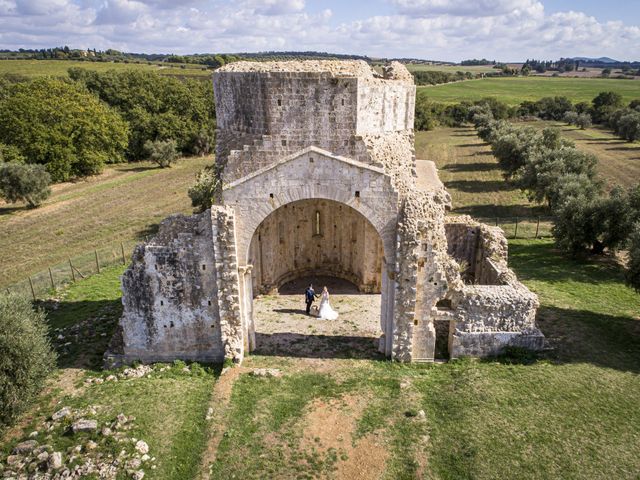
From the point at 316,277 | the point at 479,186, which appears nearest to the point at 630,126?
the point at 479,186

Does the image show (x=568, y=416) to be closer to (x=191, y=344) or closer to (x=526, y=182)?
(x=191, y=344)

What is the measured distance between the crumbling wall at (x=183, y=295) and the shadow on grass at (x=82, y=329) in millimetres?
1194

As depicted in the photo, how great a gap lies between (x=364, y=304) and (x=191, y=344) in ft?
23.3

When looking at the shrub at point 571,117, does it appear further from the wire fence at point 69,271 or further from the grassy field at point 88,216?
the wire fence at point 69,271

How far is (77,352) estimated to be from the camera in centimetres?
1527

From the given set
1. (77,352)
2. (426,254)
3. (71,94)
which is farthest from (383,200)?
(71,94)

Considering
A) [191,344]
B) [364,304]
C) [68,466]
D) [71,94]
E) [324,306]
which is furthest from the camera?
[71,94]

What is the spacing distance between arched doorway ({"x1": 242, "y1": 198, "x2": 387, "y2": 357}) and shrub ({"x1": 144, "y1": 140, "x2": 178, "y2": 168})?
1373 inches

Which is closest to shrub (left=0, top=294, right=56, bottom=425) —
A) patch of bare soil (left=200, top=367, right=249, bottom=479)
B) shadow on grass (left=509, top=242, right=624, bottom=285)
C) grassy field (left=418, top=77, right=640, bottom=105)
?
patch of bare soil (left=200, top=367, right=249, bottom=479)

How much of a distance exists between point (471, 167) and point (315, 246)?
3347cm

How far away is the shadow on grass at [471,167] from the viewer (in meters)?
48.1

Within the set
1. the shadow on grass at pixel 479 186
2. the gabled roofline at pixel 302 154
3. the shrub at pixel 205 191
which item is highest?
the gabled roofline at pixel 302 154

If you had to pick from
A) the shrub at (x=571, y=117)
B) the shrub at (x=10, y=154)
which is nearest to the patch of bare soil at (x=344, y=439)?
the shrub at (x=10, y=154)

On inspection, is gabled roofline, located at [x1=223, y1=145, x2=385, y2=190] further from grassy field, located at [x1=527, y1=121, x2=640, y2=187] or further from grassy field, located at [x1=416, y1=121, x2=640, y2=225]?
grassy field, located at [x1=527, y1=121, x2=640, y2=187]
